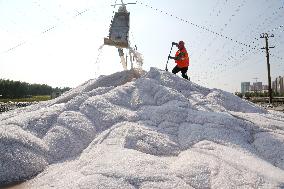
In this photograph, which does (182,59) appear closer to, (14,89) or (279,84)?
(14,89)

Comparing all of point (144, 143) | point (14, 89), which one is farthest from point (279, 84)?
point (144, 143)

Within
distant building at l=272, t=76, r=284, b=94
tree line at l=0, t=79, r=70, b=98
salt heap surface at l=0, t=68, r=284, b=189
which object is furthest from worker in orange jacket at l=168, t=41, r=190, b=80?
distant building at l=272, t=76, r=284, b=94

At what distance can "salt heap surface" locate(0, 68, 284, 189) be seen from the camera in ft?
12.2

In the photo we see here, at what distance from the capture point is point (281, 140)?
4.83m

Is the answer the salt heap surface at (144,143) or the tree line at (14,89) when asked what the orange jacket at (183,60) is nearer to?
the salt heap surface at (144,143)

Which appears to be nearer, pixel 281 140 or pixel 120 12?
pixel 281 140

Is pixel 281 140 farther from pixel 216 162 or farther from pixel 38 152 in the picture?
pixel 38 152

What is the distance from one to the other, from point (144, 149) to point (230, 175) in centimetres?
126

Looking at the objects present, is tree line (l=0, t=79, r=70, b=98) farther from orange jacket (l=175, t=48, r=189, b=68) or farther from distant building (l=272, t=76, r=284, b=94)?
distant building (l=272, t=76, r=284, b=94)

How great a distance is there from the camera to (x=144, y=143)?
15.5 feet

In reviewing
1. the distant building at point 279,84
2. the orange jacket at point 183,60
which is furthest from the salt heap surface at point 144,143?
the distant building at point 279,84

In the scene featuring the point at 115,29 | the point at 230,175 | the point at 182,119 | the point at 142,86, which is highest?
the point at 115,29

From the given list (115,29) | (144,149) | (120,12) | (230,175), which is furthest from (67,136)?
(120,12)

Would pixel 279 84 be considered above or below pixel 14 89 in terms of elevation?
below
